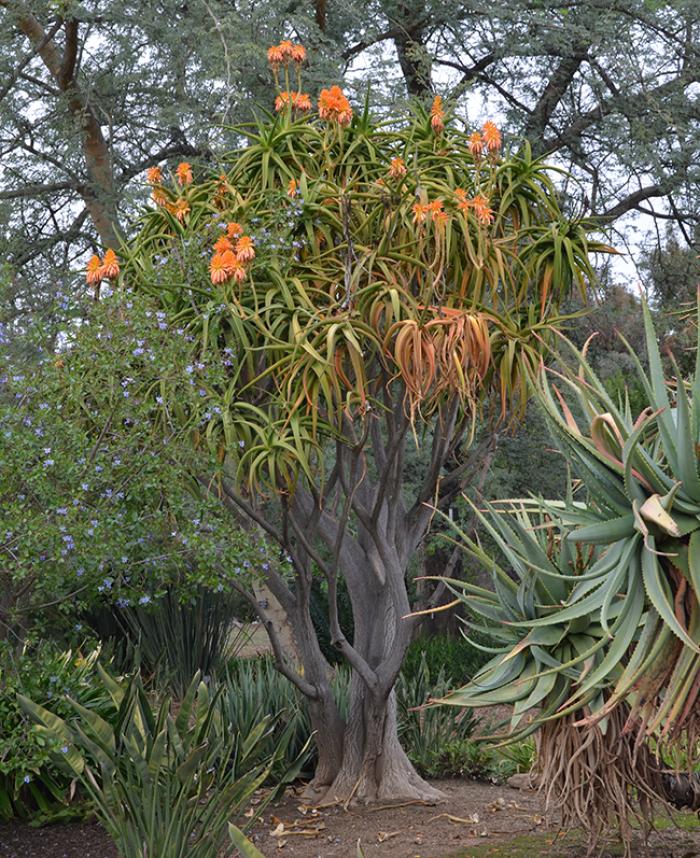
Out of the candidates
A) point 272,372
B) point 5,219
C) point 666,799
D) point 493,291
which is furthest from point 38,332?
point 5,219

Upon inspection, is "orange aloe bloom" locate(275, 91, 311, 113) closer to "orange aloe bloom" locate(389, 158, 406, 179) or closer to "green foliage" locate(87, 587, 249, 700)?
"orange aloe bloom" locate(389, 158, 406, 179)

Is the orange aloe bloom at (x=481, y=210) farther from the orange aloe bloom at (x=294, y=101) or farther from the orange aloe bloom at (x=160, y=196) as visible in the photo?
the orange aloe bloom at (x=160, y=196)

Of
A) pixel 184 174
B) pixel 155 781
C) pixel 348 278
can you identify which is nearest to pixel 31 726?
pixel 155 781

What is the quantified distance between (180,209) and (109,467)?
7.40 feet

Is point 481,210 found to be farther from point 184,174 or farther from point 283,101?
point 184,174

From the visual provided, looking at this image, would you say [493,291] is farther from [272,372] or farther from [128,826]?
[128,826]

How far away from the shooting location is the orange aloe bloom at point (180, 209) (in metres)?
7.60

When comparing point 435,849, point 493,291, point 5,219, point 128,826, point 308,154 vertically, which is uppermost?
point 5,219

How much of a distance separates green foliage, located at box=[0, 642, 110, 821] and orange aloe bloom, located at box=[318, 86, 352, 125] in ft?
11.7

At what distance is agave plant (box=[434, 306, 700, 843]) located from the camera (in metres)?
4.02

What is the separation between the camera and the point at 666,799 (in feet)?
18.3

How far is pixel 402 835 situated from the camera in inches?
276

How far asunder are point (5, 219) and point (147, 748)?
775 centimetres

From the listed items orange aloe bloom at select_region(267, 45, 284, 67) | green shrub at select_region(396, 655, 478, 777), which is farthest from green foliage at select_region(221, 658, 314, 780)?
orange aloe bloom at select_region(267, 45, 284, 67)
